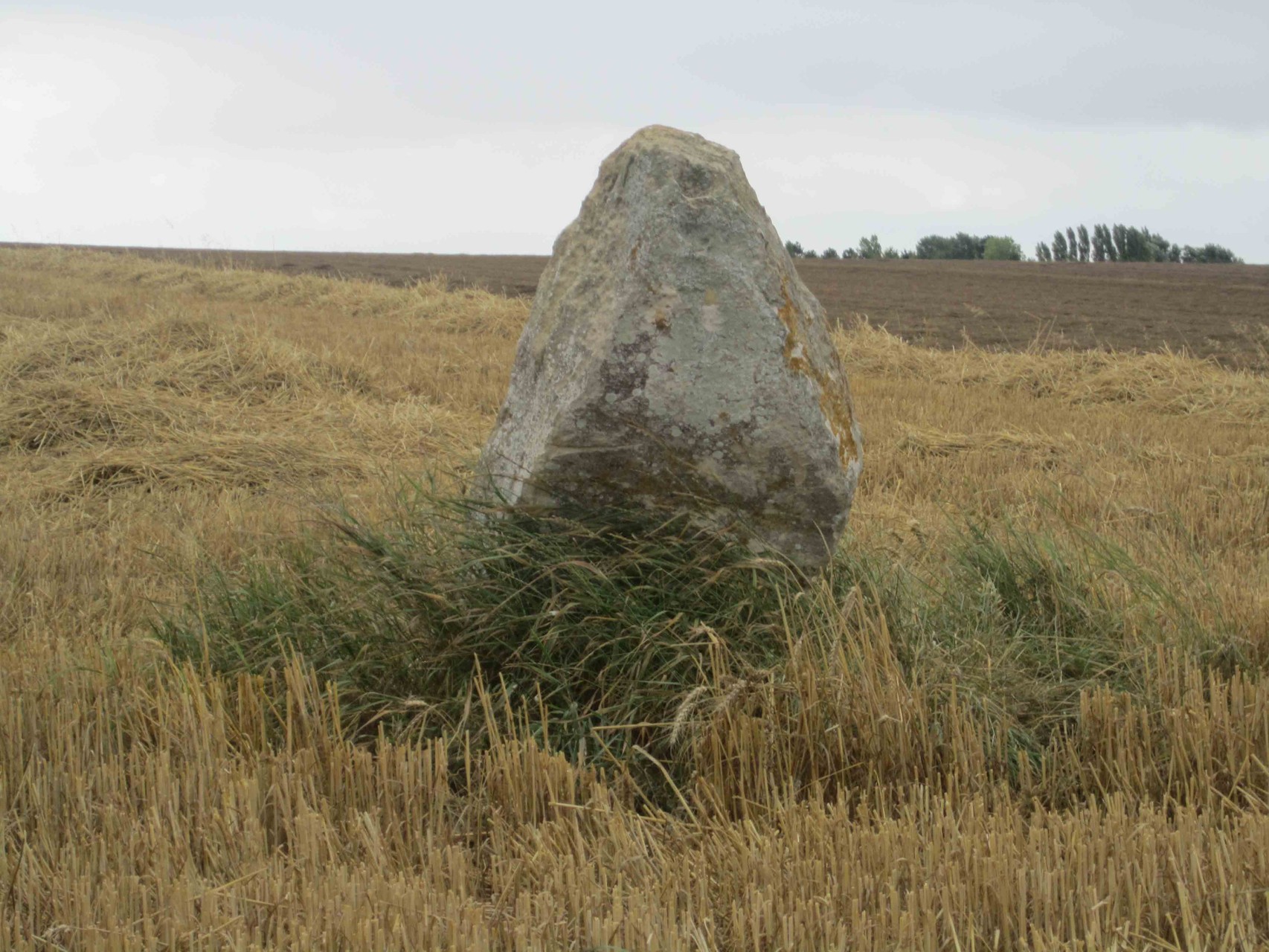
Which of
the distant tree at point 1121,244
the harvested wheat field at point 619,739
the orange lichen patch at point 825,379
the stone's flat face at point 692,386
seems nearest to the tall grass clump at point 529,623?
the harvested wheat field at point 619,739

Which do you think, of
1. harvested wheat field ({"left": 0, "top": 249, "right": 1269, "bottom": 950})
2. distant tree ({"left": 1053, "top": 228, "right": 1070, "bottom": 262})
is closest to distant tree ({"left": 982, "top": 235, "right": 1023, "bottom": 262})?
distant tree ({"left": 1053, "top": 228, "right": 1070, "bottom": 262})

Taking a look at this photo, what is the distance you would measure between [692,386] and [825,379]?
0.56 metres

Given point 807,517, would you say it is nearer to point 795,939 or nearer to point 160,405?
point 795,939

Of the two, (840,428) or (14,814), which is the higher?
(840,428)

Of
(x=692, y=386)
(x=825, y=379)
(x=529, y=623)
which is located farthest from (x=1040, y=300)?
(x=529, y=623)

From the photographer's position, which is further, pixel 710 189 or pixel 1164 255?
pixel 1164 255

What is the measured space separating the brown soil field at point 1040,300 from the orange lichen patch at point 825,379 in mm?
10968

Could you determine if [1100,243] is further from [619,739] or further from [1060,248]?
[619,739]

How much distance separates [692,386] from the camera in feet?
12.0

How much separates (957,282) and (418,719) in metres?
32.6

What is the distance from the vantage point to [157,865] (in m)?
2.44

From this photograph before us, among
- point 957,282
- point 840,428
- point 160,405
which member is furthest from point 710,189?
point 957,282

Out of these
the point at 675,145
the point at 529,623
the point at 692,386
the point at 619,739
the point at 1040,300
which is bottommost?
the point at 619,739

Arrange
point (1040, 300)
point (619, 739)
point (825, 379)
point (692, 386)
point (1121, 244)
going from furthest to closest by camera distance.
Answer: point (1121, 244)
point (1040, 300)
point (825, 379)
point (692, 386)
point (619, 739)
